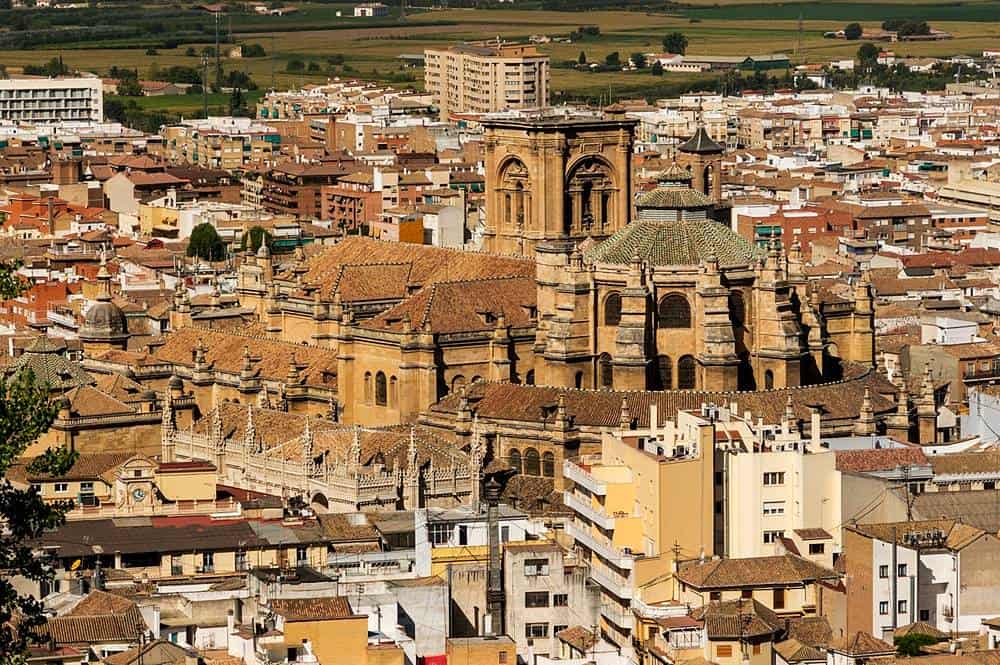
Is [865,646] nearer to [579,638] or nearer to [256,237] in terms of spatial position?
[579,638]

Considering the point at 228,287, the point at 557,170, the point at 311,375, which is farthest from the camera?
the point at 228,287

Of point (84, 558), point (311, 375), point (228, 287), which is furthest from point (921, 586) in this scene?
point (228, 287)

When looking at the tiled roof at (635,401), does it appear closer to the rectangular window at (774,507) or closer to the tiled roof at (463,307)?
the tiled roof at (463,307)

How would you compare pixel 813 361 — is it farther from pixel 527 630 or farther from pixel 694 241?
pixel 527 630

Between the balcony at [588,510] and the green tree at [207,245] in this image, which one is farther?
the green tree at [207,245]

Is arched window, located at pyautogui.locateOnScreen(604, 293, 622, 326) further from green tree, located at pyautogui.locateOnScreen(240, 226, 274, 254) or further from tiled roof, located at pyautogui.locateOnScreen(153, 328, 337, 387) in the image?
green tree, located at pyautogui.locateOnScreen(240, 226, 274, 254)

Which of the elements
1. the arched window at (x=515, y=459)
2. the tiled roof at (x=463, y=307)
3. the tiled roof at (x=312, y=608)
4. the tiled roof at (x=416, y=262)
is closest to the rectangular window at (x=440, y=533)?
the tiled roof at (x=312, y=608)
